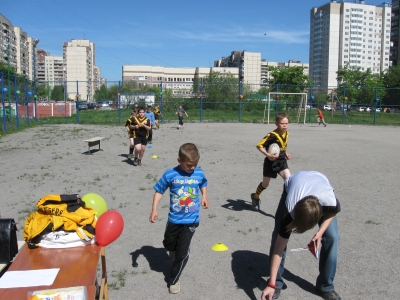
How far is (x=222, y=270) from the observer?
482cm

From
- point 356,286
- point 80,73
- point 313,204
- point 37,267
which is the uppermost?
point 80,73

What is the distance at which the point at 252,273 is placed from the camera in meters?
4.74

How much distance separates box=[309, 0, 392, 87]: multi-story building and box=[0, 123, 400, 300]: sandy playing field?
140m

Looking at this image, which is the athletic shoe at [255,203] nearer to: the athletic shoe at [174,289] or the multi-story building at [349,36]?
the athletic shoe at [174,289]

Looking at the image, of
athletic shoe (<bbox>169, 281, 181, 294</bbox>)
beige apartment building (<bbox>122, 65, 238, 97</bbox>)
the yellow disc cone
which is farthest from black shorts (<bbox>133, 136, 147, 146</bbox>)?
beige apartment building (<bbox>122, 65, 238, 97</bbox>)

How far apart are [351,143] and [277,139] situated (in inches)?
486

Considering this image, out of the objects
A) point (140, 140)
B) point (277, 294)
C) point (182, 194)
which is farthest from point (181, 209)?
point (140, 140)

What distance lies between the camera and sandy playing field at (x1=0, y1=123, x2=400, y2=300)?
14.7ft

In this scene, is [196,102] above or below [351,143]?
above

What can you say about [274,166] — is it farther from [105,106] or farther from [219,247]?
[105,106]

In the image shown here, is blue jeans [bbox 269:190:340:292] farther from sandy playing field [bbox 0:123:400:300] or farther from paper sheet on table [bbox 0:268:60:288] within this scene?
paper sheet on table [bbox 0:268:60:288]

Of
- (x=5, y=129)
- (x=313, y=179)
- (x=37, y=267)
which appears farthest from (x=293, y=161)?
(x=5, y=129)

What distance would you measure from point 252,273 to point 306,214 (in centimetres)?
180

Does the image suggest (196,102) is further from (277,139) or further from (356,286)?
(356,286)
